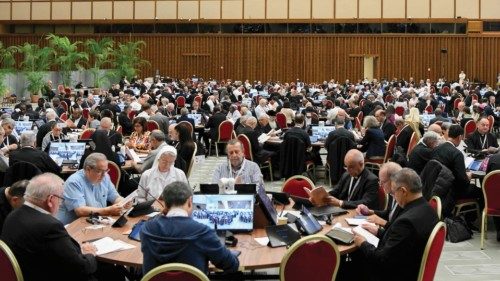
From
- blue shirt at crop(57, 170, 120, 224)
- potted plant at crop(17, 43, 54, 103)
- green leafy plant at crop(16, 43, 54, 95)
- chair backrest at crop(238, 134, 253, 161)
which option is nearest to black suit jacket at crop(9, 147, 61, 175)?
blue shirt at crop(57, 170, 120, 224)

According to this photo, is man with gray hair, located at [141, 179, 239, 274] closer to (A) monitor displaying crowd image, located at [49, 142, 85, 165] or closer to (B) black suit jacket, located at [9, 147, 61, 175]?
(B) black suit jacket, located at [9, 147, 61, 175]

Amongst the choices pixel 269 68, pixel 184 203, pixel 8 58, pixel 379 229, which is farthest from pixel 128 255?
pixel 269 68

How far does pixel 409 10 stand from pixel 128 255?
30544 mm

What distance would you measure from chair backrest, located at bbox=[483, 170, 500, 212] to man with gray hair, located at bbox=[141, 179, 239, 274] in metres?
4.44

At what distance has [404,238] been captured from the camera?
529cm

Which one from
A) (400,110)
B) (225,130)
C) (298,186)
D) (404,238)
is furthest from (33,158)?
(400,110)

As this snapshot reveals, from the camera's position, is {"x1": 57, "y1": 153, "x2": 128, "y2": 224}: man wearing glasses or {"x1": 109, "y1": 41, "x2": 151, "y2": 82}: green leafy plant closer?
{"x1": 57, "y1": 153, "x2": 128, "y2": 224}: man wearing glasses

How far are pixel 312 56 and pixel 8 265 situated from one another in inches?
1196

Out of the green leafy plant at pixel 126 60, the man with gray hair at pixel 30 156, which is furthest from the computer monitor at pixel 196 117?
the green leafy plant at pixel 126 60

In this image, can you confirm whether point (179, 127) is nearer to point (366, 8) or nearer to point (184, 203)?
point (184, 203)

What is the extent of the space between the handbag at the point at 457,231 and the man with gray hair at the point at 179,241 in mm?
4885

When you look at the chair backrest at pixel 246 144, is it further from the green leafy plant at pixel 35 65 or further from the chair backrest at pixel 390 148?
the green leafy plant at pixel 35 65

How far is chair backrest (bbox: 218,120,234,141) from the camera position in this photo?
15672 mm

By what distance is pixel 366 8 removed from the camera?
34.2 m
